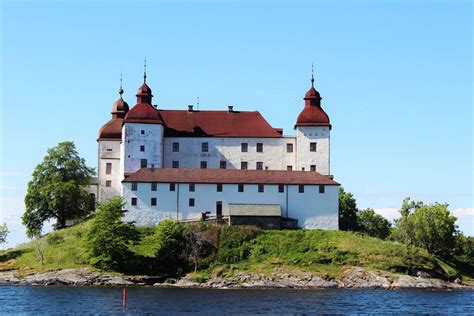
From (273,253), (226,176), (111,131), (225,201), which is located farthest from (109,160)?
(273,253)

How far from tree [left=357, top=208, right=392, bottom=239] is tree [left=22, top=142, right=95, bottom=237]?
40905 mm

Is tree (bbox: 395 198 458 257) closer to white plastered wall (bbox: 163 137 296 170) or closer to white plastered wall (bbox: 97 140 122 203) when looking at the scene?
white plastered wall (bbox: 163 137 296 170)

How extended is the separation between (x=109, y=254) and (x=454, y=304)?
1267 inches

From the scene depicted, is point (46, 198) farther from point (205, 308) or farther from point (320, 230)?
point (205, 308)

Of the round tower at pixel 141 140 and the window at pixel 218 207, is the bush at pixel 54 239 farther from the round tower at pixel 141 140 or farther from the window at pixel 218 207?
the window at pixel 218 207

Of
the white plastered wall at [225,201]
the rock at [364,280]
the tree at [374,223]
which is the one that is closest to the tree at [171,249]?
the white plastered wall at [225,201]

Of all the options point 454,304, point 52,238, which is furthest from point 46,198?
point 454,304

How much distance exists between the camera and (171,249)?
3282 inches

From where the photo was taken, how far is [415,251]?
8544cm

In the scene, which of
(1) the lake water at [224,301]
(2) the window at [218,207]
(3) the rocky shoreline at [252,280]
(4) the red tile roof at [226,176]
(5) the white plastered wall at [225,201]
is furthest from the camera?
(2) the window at [218,207]

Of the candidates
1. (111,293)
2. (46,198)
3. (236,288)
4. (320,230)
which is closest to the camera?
(111,293)

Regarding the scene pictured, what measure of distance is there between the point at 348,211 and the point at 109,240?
120 ft

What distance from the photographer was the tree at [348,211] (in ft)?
347

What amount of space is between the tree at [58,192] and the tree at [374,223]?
40.9m
